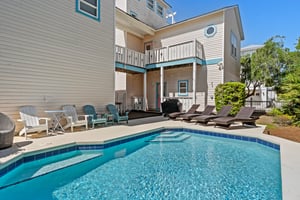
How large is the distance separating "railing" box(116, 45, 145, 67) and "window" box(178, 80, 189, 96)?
3.11 m

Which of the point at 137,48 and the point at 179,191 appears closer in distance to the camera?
the point at 179,191

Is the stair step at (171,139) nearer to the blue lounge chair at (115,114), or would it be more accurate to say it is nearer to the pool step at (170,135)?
the pool step at (170,135)

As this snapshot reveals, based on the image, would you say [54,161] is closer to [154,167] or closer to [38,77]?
[154,167]

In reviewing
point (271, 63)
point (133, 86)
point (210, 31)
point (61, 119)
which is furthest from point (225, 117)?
point (271, 63)

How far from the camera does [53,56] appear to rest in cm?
697

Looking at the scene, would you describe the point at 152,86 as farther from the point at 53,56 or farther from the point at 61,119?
the point at 53,56

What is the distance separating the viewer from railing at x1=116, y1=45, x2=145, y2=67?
11.1m

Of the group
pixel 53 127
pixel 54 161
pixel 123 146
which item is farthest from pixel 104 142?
pixel 53 127

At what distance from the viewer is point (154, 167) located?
14.2 feet

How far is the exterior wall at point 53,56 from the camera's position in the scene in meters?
5.81

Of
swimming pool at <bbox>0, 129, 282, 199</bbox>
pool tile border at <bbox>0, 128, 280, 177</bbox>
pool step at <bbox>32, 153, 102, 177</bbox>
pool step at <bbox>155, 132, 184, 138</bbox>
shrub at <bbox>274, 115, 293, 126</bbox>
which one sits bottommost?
swimming pool at <bbox>0, 129, 282, 199</bbox>

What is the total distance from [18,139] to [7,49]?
9.32ft

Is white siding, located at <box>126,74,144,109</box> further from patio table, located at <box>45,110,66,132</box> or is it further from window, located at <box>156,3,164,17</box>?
patio table, located at <box>45,110,66,132</box>

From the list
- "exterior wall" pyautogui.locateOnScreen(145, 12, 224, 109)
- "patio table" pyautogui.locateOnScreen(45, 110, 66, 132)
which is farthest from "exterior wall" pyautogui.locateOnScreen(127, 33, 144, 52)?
"patio table" pyautogui.locateOnScreen(45, 110, 66, 132)
